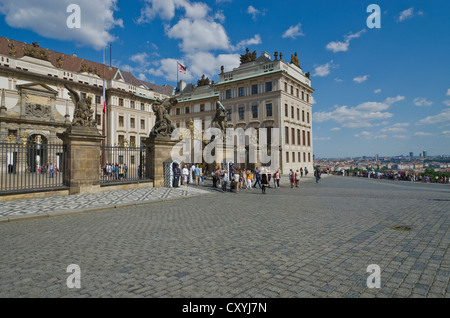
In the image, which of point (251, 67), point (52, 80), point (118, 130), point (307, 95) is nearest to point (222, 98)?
point (251, 67)

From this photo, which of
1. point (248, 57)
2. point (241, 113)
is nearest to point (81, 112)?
point (241, 113)

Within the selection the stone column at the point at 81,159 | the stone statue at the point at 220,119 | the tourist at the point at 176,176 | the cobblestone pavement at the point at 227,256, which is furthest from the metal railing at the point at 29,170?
the stone statue at the point at 220,119

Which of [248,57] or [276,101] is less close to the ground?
[248,57]

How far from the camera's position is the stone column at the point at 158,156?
54.4ft

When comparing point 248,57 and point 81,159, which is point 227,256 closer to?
point 81,159

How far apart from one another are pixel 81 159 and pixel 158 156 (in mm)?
4795

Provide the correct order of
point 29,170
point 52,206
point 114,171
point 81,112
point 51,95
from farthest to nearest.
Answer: point 51,95
point 114,171
point 81,112
point 29,170
point 52,206

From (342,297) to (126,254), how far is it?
371cm

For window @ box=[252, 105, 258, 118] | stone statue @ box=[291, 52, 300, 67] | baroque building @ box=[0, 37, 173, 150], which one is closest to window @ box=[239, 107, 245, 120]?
window @ box=[252, 105, 258, 118]

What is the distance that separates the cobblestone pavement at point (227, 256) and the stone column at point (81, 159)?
5.53 m

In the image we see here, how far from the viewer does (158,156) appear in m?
16.7

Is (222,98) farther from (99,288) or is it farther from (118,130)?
(99,288)

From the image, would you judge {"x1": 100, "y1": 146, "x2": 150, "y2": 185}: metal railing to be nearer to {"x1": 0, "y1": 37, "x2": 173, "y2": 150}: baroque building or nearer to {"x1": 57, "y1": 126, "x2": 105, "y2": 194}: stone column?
{"x1": 57, "y1": 126, "x2": 105, "y2": 194}: stone column

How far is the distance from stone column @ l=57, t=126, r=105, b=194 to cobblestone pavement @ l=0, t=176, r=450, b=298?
553 centimetres
